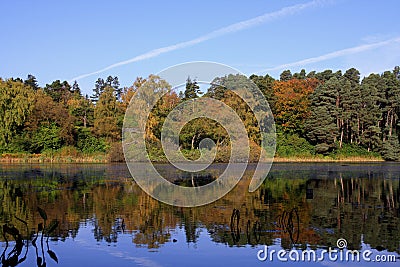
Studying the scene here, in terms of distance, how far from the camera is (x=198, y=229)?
12625mm

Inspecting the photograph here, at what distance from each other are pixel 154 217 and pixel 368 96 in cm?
4359

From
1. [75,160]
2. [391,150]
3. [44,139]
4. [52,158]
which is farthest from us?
[391,150]

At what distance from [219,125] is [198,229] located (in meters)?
33.7

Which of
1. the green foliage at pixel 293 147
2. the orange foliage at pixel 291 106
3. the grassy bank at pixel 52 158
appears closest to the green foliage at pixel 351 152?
the green foliage at pixel 293 147

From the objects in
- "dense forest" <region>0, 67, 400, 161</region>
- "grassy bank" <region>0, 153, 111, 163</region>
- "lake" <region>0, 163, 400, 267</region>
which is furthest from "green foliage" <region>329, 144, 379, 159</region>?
"lake" <region>0, 163, 400, 267</region>

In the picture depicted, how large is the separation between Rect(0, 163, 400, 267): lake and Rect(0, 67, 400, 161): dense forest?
1076 inches

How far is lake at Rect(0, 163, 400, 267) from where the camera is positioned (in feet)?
32.1

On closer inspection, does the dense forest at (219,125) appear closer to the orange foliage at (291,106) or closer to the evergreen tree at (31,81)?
Result: the orange foliage at (291,106)

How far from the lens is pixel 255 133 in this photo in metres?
48.4

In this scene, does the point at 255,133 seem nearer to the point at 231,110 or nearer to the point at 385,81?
the point at 231,110

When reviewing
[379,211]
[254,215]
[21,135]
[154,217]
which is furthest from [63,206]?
[21,135]

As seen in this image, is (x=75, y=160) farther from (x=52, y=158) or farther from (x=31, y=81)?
(x=31, y=81)

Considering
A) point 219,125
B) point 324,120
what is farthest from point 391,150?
point 219,125

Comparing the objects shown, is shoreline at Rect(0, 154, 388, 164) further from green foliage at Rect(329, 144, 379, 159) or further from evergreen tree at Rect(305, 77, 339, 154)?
evergreen tree at Rect(305, 77, 339, 154)
